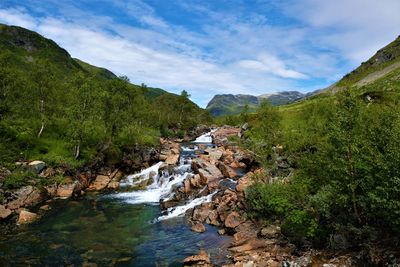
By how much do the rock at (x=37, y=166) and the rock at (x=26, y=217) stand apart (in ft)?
34.1

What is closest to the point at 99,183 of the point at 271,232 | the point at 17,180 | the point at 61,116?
the point at 17,180

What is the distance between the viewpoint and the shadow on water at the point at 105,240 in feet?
78.8

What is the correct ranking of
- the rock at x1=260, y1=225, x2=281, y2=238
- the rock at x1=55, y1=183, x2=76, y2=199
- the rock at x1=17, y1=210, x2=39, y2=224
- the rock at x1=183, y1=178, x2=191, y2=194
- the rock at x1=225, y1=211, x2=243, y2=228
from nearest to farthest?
1. the rock at x1=260, y1=225, x2=281, y2=238
2. the rock at x1=225, y1=211, x2=243, y2=228
3. the rock at x1=17, y1=210, x2=39, y2=224
4. the rock at x1=55, y1=183, x2=76, y2=199
5. the rock at x1=183, y1=178, x2=191, y2=194

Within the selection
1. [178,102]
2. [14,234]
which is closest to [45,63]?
[14,234]

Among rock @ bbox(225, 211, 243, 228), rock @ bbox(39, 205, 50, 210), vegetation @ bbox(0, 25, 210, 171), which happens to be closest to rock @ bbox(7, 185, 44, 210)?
rock @ bbox(39, 205, 50, 210)

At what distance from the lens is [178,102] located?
443ft

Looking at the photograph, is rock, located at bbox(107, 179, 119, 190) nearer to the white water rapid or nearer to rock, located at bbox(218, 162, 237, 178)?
the white water rapid

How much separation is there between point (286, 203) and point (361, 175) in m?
8.37

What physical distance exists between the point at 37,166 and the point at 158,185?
57.0 feet

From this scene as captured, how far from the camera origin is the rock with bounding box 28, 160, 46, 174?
42156 millimetres

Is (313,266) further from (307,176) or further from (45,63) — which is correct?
(45,63)

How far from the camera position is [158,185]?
49125 mm

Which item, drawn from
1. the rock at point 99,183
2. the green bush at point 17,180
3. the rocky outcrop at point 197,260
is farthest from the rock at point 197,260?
the rock at point 99,183

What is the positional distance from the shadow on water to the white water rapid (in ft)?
13.8
